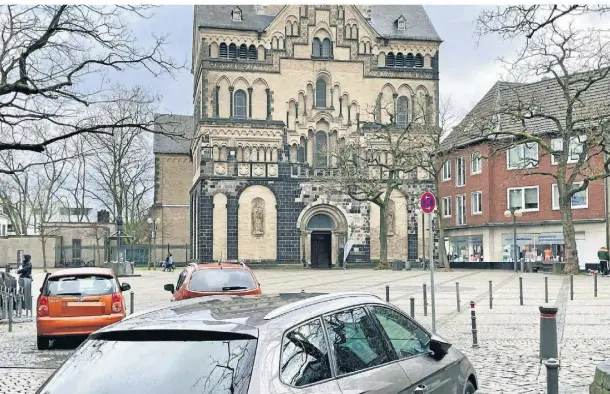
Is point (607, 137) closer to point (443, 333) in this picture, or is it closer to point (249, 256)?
point (443, 333)

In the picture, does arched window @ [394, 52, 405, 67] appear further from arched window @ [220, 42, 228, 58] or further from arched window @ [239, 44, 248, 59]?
arched window @ [220, 42, 228, 58]

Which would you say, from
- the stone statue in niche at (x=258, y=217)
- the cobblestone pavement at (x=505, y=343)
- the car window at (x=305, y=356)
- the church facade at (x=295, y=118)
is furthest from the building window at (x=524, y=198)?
the car window at (x=305, y=356)

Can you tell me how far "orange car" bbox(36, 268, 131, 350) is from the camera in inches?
548

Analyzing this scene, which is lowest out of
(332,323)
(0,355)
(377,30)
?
(0,355)

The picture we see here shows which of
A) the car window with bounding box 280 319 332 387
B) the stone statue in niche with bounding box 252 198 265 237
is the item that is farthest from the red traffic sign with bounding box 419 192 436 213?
the stone statue in niche with bounding box 252 198 265 237

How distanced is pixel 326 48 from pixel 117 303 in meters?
50.3

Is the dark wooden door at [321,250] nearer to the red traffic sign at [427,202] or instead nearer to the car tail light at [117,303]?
the red traffic sign at [427,202]

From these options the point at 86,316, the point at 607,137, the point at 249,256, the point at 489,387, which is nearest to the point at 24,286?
the point at 86,316

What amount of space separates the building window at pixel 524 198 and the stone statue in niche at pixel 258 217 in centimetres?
1899

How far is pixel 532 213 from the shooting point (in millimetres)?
51031

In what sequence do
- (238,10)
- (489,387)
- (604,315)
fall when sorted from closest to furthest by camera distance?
(489,387), (604,315), (238,10)

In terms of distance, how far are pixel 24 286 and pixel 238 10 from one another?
45.0 meters

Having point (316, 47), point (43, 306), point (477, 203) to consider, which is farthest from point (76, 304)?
point (316, 47)

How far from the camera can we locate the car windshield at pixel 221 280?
13922 mm
